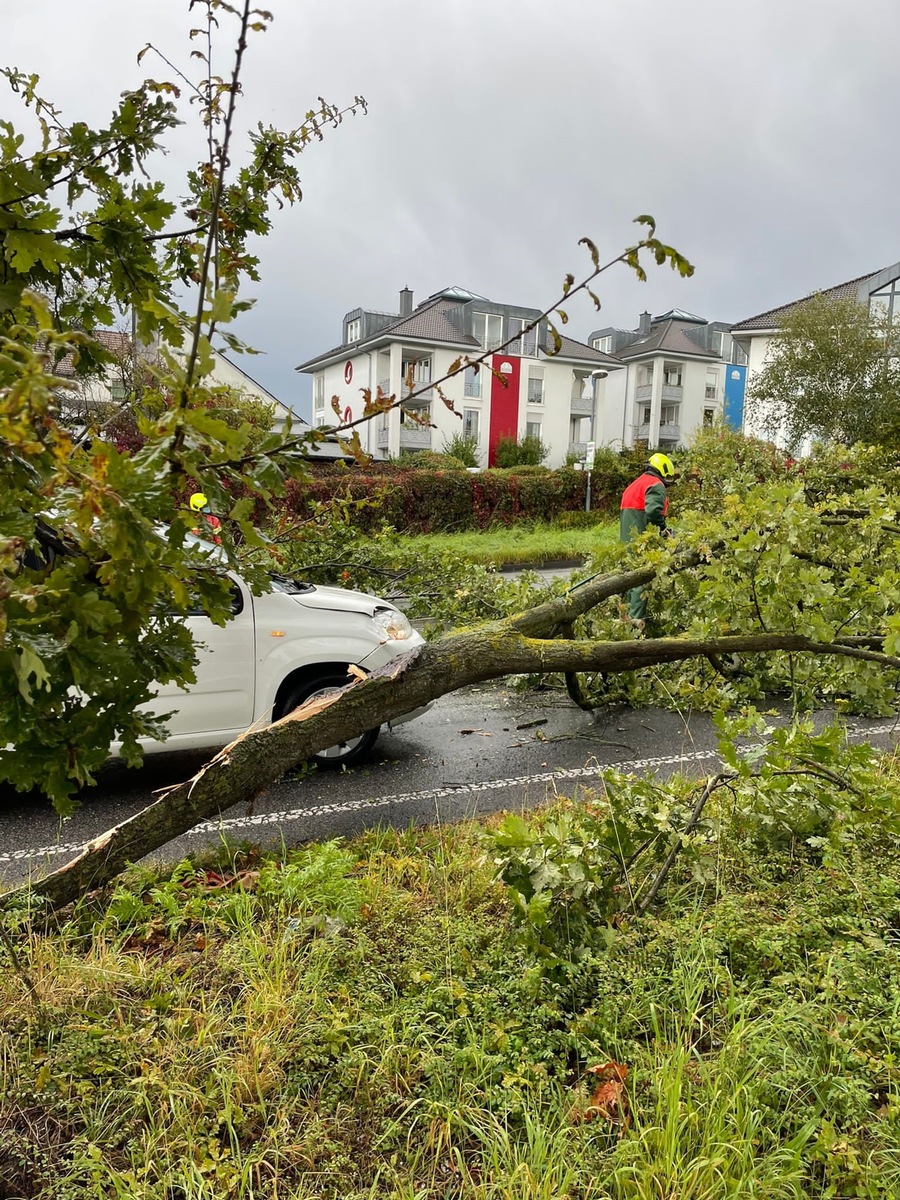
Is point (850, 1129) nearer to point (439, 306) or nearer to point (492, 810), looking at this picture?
point (492, 810)

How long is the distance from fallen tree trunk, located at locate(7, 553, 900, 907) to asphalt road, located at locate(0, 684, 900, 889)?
0.44 meters

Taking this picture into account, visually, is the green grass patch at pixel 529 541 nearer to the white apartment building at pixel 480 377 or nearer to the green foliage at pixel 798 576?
the green foliage at pixel 798 576

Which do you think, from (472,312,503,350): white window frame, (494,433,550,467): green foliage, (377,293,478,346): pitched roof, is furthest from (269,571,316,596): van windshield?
(472,312,503,350): white window frame

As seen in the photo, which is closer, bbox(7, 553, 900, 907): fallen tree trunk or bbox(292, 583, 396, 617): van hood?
bbox(7, 553, 900, 907): fallen tree trunk

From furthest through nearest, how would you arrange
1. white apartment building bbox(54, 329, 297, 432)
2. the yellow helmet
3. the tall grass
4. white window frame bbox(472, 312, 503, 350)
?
1. white window frame bbox(472, 312, 503, 350)
2. the yellow helmet
3. the tall grass
4. white apartment building bbox(54, 329, 297, 432)

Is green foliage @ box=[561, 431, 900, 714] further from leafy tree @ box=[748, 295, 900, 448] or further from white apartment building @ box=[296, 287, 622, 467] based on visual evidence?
white apartment building @ box=[296, 287, 622, 467]

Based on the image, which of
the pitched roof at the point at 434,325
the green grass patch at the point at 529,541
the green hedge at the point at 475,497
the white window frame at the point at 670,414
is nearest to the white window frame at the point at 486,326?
the pitched roof at the point at 434,325

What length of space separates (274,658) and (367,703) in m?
1.69

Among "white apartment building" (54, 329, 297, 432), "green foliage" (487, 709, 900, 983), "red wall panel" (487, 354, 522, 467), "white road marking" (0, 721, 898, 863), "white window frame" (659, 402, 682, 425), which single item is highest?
"white window frame" (659, 402, 682, 425)

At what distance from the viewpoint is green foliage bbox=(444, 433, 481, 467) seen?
39.1 m

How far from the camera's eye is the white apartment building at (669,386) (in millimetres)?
56594

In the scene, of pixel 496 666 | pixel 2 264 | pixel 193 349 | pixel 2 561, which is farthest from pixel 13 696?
pixel 496 666

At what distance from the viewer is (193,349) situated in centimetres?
137

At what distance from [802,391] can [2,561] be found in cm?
3346
